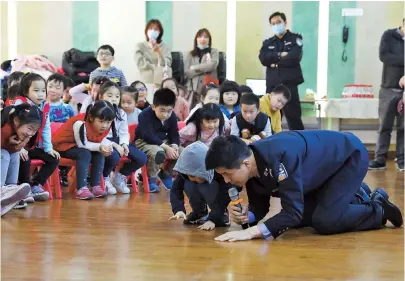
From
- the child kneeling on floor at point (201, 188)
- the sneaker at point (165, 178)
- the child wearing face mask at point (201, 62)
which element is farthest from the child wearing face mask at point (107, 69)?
the child kneeling on floor at point (201, 188)

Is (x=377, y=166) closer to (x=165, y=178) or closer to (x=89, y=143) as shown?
(x=165, y=178)

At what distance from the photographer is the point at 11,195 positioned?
376 centimetres

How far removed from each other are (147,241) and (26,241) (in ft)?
1.71

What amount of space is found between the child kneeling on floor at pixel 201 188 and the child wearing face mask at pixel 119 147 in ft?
4.64

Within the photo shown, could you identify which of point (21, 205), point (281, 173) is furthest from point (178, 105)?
point (281, 173)

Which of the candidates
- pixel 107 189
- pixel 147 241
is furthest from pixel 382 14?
pixel 147 241

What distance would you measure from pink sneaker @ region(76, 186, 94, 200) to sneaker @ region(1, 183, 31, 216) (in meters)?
0.67

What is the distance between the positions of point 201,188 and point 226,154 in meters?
0.57

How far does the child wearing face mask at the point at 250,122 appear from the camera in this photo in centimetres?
520

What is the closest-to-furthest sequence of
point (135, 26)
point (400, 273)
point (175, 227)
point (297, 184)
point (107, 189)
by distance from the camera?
point (400, 273) < point (297, 184) < point (175, 227) < point (107, 189) < point (135, 26)

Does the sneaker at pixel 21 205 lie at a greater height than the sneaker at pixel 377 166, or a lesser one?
greater

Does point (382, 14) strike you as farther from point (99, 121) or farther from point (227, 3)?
point (99, 121)

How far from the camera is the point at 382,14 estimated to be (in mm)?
8398

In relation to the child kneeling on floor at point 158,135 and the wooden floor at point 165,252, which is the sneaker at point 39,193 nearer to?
the wooden floor at point 165,252
